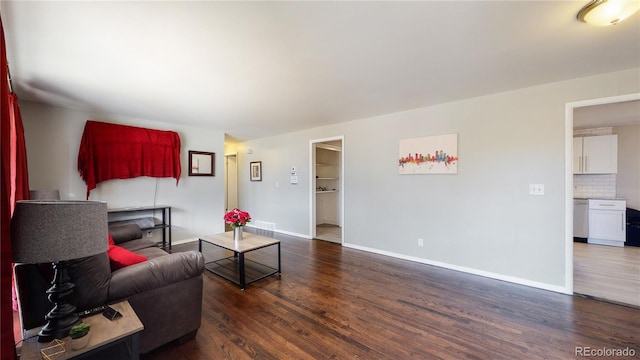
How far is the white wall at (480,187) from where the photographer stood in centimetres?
278

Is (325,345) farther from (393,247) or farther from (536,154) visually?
(536,154)

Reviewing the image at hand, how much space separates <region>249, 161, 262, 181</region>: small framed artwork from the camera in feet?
20.5

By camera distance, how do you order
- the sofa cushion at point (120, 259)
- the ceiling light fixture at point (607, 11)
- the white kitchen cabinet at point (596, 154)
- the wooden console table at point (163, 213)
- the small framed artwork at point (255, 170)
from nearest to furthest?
the ceiling light fixture at point (607, 11)
the sofa cushion at point (120, 259)
the wooden console table at point (163, 213)
the white kitchen cabinet at point (596, 154)
the small framed artwork at point (255, 170)

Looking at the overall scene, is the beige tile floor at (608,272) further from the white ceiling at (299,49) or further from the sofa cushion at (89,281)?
the sofa cushion at (89,281)

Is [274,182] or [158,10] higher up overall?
[158,10]

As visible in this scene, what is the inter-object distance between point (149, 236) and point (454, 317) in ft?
15.7

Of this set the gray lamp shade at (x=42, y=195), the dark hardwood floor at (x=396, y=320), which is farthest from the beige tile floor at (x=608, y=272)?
the gray lamp shade at (x=42, y=195)

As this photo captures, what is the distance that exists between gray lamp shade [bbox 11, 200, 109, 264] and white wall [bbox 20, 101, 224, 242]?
3.64 m

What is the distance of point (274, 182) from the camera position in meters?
5.96

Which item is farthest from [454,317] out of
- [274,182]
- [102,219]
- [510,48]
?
[274,182]

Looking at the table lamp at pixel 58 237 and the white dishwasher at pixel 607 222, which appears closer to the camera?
the table lamp at pixel 58 237

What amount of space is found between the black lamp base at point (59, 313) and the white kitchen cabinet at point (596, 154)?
24.6 feet

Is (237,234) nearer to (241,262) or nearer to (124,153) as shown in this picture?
(241,262)

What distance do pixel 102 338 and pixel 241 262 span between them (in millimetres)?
1644
